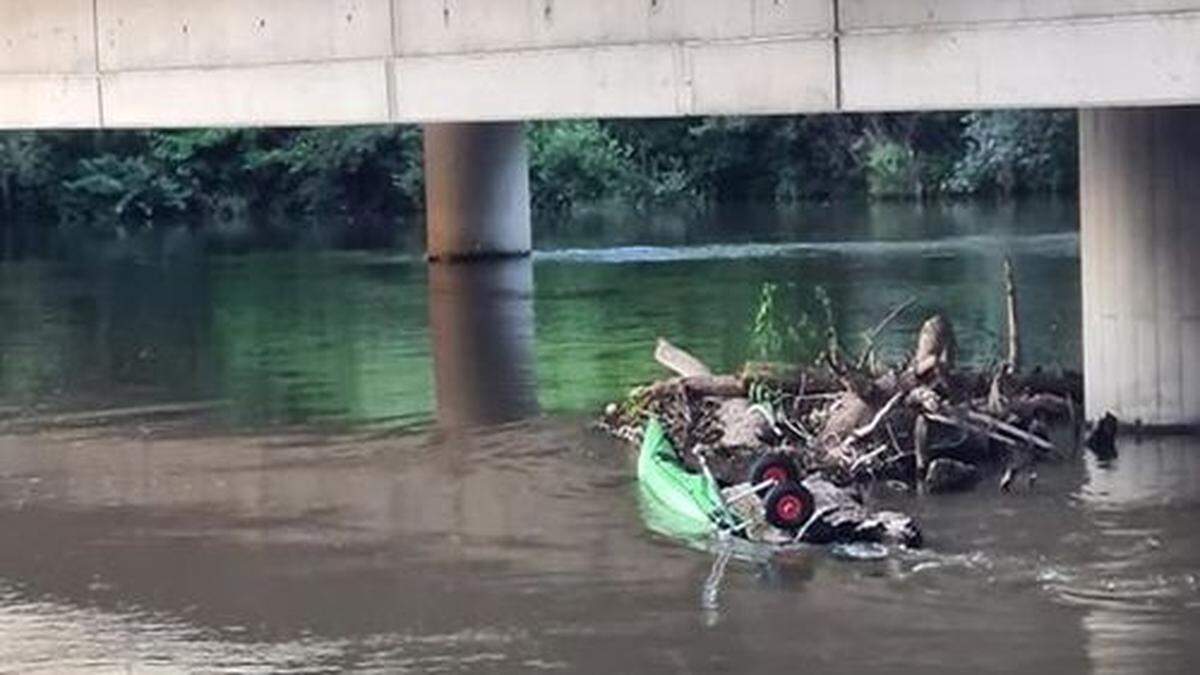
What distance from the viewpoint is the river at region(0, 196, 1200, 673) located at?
1634cm

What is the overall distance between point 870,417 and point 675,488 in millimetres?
2104

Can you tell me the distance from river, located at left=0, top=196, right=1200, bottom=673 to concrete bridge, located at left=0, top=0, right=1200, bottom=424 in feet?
5.44

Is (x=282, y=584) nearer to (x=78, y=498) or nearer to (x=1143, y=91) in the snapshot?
(x=78, y=498)

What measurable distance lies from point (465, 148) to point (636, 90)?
2664 centimetres

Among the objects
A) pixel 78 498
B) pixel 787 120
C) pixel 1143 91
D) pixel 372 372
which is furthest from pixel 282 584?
pixel 787 120

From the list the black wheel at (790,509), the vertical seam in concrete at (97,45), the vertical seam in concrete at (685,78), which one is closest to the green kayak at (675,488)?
the black wheel at (790,509)

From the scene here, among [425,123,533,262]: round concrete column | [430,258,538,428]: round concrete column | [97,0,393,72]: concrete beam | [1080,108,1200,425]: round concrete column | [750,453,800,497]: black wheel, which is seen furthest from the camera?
[425,123,533,262]: round concrete column

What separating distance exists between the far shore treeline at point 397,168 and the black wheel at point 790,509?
49379mm

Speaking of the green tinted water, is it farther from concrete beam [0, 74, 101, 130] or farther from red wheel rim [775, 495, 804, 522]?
red wheel rim [775, 495, 804, 522]

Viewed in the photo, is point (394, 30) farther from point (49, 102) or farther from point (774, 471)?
point (774, 471)

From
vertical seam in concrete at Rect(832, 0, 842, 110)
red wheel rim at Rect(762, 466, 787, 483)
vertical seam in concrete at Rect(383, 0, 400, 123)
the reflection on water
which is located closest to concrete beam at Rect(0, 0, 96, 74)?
vertical seam in concrete at Rect(383, 0, 400, 123)

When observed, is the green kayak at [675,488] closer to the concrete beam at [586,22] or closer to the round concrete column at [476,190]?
the concrete beam at [586,22]

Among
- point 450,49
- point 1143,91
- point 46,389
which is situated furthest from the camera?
point 46,389

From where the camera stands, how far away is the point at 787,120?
7025 cm
